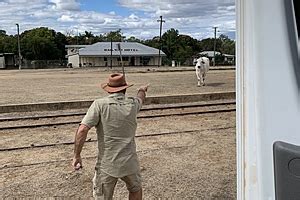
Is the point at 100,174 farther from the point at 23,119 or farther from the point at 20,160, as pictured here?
the point at 23,119

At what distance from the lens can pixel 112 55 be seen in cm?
7244

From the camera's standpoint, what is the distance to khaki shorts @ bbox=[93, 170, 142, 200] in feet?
14.3

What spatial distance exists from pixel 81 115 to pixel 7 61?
6247cm

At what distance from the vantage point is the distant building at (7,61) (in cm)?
6569

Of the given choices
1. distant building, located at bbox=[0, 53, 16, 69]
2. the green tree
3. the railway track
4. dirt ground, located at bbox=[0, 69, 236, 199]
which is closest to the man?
dirt ground, located at bbox=[0, 69, 236, 199]

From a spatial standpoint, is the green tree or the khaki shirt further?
the green tree

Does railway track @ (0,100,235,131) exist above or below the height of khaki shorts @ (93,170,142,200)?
below

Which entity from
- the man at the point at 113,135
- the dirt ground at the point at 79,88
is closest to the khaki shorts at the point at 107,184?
the man at the point at 113,135

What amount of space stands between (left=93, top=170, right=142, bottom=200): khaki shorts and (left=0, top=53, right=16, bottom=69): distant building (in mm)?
64820

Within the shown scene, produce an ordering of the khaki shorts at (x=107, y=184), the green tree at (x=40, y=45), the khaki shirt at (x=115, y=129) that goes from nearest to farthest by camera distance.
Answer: the khaki shirt at (x=115, y=129) < the khaki shorts at (x=107, y=184) < the green tree at (x=40, y=45)

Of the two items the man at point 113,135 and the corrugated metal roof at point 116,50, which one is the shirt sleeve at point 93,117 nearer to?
the man at point 113,135

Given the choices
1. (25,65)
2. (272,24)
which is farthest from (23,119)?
(25,65)

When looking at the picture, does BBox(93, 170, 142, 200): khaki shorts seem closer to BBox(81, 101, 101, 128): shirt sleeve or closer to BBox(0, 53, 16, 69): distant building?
BBox(81, 101, 101, 128): shirt sleeve

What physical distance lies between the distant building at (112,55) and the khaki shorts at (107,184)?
68142 mm
